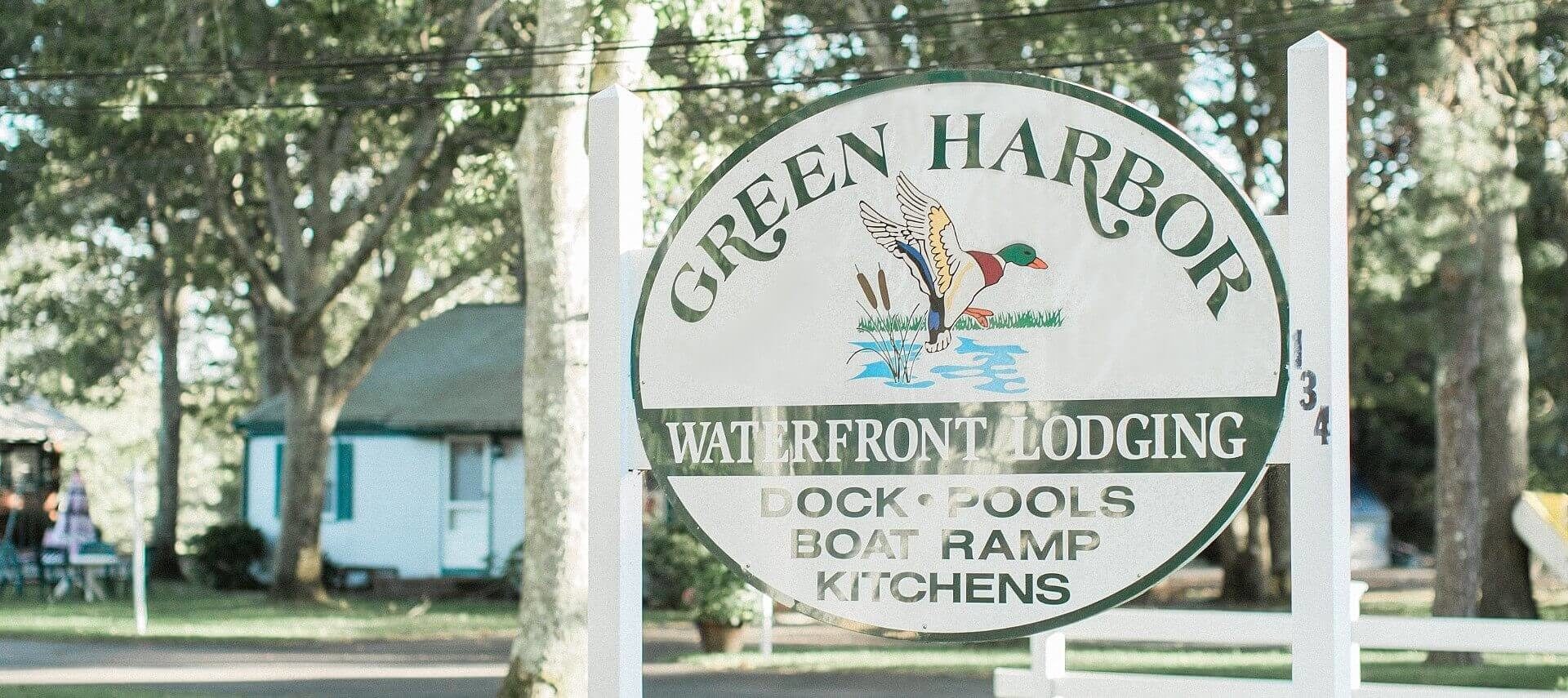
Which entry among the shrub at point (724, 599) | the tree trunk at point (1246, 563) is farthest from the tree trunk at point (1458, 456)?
the tree trunk at point (1246, 563)

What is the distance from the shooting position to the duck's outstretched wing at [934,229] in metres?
5.34

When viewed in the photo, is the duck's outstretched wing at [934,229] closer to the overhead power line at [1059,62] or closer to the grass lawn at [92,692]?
the overhead power line at [1059,62]

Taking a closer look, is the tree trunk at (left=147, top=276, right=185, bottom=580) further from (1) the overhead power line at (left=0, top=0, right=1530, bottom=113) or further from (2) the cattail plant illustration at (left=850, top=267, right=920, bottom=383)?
(2) the cattail plant illustration at (left=850, top=267, right=920, bottom=383)

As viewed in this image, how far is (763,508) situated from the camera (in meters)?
5.54

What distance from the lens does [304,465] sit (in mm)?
27203

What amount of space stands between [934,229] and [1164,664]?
12789mm

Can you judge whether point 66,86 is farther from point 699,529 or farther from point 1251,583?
point 699,529

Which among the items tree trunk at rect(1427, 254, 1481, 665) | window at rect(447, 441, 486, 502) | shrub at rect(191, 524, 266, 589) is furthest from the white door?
tree trunk at rect(1427, 254, 1481, 665)

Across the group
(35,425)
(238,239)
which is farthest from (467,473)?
(35,425)

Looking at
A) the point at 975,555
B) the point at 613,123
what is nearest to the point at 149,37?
the point at 613,123

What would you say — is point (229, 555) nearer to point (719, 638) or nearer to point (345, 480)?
point (345, 480)

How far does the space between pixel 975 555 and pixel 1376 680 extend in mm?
11797

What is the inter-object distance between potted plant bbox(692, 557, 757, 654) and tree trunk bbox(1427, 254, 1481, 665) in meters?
6.88

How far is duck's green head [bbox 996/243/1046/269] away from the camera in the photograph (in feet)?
17.2
